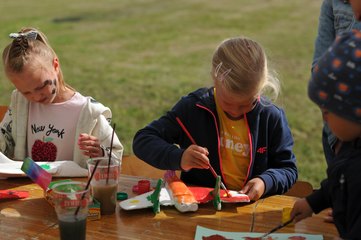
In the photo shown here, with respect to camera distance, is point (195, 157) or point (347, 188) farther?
point (195, 157)

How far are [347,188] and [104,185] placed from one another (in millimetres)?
940

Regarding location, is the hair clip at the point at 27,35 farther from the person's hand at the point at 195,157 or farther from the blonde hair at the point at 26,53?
the person's hand at the point at 195,157

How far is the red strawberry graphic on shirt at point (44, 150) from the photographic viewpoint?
298 centimetres

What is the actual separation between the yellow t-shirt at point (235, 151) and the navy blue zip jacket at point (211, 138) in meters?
0.03

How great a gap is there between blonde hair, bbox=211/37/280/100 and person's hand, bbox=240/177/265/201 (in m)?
0.37

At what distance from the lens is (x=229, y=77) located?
A: 8.25 feet

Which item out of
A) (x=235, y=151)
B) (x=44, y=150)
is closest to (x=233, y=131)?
(x=235, y=151)

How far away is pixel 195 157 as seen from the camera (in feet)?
8.08

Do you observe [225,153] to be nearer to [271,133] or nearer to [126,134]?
[271,133]

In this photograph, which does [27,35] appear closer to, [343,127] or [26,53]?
[26,53]

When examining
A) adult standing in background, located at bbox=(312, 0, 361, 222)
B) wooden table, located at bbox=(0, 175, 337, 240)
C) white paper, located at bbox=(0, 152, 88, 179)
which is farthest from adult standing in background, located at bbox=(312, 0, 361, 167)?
white paper, located at bbox=(0, 152, 88, 179)

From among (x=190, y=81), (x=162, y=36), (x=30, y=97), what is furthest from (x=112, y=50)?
(x=30, y=97)

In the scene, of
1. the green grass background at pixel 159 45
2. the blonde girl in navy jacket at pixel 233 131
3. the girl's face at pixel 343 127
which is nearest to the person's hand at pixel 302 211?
the girl's face at pixel 343 127

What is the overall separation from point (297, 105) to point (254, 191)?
15.1 feet
